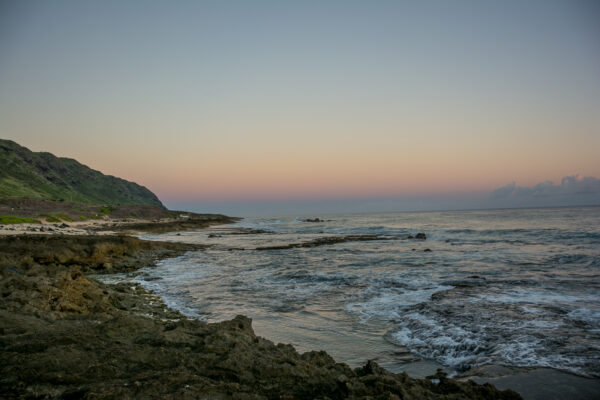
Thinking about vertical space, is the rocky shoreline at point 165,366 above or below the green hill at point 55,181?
below

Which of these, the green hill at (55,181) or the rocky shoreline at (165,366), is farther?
the green hill at (55,181)

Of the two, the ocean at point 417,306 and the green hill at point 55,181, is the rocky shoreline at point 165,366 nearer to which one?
the ocean at point 417,306

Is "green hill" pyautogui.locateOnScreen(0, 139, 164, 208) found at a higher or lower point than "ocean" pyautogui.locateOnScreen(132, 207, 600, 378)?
higher

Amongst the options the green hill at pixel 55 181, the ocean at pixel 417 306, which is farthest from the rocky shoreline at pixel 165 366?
the green hill at pixel 55 181

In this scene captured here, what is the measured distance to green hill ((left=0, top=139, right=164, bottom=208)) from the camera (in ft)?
279

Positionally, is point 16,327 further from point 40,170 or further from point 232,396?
point 40,170

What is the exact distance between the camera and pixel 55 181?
118 metres

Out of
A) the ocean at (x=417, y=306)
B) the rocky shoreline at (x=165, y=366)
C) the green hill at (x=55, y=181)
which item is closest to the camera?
the rocky shoreline at (x=165, y=366)

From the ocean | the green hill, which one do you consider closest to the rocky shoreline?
the ocean

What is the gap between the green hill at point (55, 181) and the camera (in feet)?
279

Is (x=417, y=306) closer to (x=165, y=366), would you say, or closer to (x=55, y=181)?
(x=165, y=366)

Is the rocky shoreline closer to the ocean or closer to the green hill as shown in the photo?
the ocean

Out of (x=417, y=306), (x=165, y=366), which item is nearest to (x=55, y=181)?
(x=417, y=306)

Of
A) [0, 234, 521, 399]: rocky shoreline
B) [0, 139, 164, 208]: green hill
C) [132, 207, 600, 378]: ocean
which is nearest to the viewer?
[0, 234, 521, 399]: rocky shoreline
